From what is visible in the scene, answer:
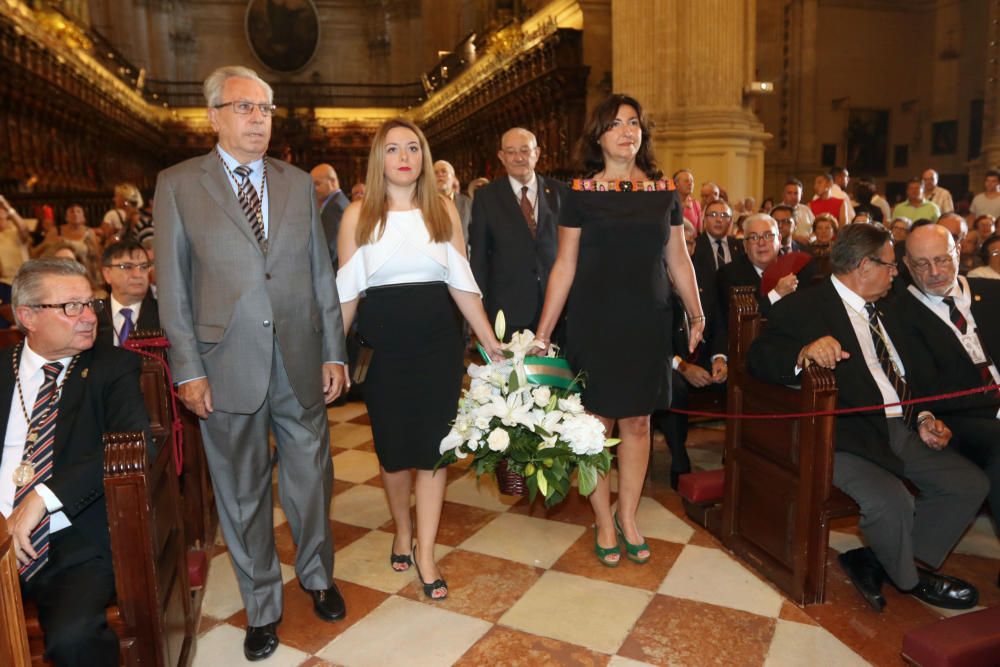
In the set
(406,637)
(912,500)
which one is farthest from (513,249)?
(912,500)

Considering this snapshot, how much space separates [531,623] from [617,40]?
859 centimetres

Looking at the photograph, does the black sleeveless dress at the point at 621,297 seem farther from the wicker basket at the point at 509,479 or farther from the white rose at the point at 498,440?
the white rose at the point at 498,440

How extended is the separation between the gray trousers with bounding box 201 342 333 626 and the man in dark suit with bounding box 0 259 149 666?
12.4 inches

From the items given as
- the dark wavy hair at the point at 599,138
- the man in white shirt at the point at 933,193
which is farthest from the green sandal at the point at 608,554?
the man in white shirt at the point at 933,193

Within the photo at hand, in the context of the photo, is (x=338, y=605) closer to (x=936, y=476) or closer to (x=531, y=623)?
(x=531, y=623)

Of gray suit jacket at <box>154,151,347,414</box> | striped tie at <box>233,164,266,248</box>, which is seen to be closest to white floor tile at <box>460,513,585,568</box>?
gray suit jacket at <box>154,151,347,414</box>

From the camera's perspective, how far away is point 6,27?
11.5 meters

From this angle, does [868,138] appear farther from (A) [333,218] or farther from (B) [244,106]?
(B) [244,106]

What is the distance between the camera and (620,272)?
2977 millimetres

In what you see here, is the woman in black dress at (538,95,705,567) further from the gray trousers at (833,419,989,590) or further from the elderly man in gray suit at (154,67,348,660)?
the elderly man in gray suit at (154,67,348,660)

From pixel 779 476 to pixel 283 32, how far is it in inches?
1209

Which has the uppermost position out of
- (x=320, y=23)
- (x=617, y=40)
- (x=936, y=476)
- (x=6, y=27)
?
(x=320, y=23)

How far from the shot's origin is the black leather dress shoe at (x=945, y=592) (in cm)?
280

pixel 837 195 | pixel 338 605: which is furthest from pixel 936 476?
pixel 837 195
